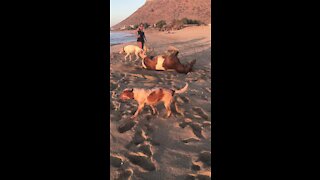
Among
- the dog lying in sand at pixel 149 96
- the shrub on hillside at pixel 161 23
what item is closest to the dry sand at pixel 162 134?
the dog lying in sand at pixel 149 96

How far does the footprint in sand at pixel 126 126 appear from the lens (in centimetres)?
432

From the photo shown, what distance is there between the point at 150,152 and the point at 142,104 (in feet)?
2.92

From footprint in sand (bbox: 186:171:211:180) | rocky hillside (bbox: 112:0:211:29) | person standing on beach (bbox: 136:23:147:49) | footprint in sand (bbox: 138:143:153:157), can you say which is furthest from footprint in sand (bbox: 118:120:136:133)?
rocky hillside (bbox: 112:0:211:29)

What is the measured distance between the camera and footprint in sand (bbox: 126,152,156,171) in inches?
148

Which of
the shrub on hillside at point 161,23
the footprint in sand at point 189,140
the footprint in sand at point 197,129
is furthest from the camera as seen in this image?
the shrub on hillside at point 161,23

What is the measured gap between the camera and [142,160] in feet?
12.6

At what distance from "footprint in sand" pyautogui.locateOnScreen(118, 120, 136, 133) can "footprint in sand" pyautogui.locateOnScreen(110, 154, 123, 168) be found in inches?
18.5

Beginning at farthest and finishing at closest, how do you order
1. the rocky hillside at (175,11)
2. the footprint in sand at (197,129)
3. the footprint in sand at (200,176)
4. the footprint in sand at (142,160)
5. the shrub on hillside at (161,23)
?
the shrub on hillside at (161,23), the rocky hillside at (175,11), the footprint in sand at (197,129), the footprint in sand at (142,160), the footprint in sand at (200,176)

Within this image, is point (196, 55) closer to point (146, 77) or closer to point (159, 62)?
point (159, 62)

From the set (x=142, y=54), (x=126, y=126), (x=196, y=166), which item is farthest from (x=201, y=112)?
(x=142, y=54)

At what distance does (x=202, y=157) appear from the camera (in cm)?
389

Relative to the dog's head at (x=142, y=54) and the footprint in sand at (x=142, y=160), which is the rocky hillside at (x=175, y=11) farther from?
the footprint in sand at (x=142, y=160)

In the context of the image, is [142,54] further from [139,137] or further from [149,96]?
[139,137]

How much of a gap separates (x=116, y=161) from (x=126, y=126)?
67 cm
